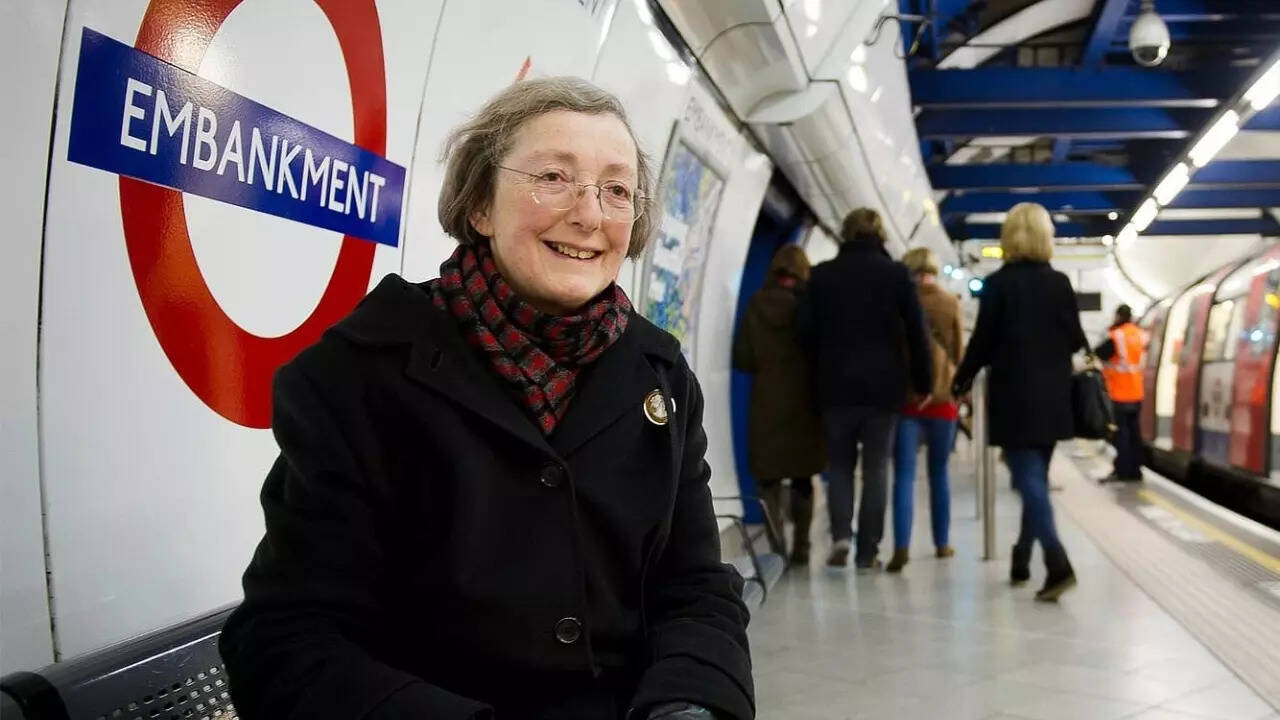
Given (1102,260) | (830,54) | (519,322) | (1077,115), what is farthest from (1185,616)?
(1102,260)

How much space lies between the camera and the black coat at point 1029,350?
5344 millimetres

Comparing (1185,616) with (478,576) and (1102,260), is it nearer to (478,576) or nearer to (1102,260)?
(478,576)

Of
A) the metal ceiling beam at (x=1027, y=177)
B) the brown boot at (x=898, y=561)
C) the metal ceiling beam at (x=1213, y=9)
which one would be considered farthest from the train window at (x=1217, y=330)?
the brown boot at (x=898, y=561)

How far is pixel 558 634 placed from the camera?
158 centimetres

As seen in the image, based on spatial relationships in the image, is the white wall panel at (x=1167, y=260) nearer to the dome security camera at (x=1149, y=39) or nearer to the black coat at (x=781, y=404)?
the dome security camera at (x=1149, y=39)

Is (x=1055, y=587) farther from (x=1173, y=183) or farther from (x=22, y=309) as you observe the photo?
(x=1173, y=183)

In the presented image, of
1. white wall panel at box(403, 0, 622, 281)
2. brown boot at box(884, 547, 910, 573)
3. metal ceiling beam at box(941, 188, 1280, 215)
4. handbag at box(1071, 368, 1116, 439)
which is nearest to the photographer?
white wall panel at box(403, 0, 622, 281)

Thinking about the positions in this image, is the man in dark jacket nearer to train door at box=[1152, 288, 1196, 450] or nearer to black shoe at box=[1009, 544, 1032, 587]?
black shoe at box=[1009, 544, 1032, 587]

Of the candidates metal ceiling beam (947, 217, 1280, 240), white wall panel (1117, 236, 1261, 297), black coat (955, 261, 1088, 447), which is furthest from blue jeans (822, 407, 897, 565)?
white wall panel (1117, 236, 1261, 297)

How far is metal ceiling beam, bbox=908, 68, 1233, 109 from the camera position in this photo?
33.3 ft

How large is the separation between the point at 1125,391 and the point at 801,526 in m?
6.19

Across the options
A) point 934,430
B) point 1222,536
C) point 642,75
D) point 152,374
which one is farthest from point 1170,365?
point 152,374

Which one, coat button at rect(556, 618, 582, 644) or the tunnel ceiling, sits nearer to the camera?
coat button at rect(556, 618, 582, 644)

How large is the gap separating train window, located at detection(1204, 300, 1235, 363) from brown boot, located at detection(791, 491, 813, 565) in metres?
6.03
